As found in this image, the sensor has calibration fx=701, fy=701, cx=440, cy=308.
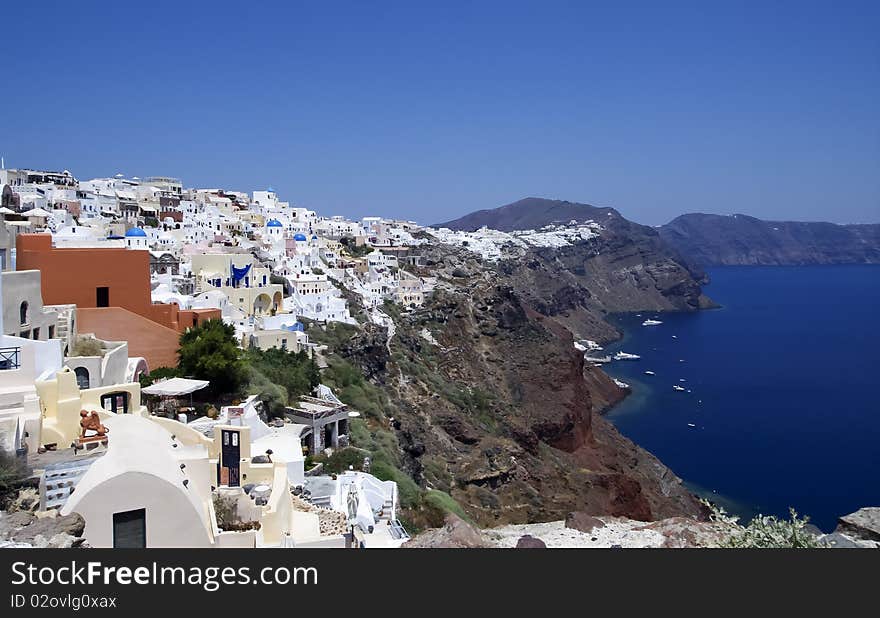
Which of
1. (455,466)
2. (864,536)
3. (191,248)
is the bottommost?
(455,466)

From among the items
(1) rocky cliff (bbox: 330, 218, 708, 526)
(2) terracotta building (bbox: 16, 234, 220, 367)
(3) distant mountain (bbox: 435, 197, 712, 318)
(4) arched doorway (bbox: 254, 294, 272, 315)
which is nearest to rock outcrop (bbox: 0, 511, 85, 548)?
(1) rocky cliff (bbox: 330, 218, 708, 526)

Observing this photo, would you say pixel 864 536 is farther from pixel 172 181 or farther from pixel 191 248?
pixel 172 181

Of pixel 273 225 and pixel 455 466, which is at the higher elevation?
pixel 273 225

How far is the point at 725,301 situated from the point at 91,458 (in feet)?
492

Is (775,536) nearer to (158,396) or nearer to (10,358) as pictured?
(10,358)

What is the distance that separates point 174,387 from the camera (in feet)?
45.1

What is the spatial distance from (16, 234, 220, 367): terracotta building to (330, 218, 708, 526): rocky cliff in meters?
6.95

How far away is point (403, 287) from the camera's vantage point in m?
50.5

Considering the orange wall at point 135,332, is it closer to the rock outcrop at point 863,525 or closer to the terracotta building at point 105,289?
the terracotta building at point 105,289

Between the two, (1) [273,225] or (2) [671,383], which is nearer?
(1) [273,225]

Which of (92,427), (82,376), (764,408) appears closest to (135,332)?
(82,376)
